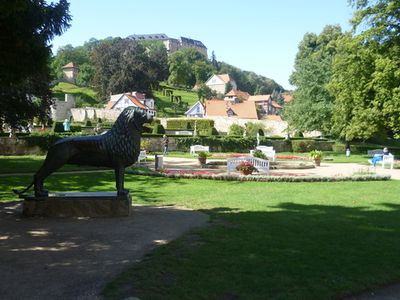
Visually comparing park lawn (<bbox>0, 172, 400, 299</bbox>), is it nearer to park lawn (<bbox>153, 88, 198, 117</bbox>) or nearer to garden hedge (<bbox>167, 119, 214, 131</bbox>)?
garden hedge (<bbox>167, 119, 214, 131</bbox>)

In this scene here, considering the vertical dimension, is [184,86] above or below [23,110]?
above

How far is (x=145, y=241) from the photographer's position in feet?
22.5

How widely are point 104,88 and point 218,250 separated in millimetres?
87020

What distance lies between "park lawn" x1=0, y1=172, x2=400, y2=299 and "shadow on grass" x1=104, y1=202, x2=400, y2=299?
0.04 feet

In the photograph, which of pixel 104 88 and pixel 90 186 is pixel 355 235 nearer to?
pixel 90 186

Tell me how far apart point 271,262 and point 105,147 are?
4472 millimetres

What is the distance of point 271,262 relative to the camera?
573cm

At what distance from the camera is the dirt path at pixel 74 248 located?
15.6 ft

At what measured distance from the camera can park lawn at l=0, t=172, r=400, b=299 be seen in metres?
4.81

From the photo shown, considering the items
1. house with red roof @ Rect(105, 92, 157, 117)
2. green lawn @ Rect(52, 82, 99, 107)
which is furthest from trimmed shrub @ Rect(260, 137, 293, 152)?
green lawn @ Rect(52, 82, 99, 107)

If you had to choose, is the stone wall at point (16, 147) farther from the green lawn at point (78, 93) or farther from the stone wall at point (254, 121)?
the green lawn at point (78, 93)

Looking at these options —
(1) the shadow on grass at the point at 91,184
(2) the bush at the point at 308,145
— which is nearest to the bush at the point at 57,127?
(1) the shadow on grass at the point at 91,184

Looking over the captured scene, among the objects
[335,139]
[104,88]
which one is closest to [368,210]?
[335,139]

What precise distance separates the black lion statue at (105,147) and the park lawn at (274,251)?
2.36 metres
